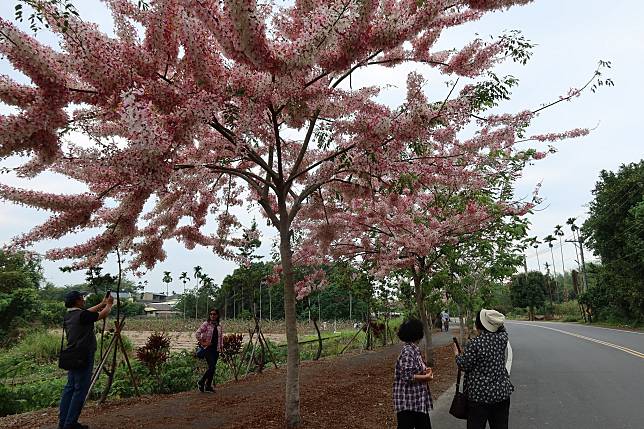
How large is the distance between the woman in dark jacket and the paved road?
239 cm

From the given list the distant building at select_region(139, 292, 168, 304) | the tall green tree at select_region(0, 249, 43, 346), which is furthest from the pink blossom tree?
the distant building at select_region(139, 292, 168, 304)

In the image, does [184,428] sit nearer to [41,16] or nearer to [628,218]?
[41,16]

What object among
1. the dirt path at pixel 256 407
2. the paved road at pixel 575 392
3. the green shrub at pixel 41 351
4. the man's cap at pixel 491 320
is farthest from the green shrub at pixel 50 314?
the man's cap at pixel 491 320

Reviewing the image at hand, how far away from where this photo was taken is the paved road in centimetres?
650

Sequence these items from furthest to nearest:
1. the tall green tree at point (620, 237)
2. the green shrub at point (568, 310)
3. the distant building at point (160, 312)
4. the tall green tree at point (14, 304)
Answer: the distant building at point (160, 312) → the green shrub at point (568, 310) → the tall green tree at point (620, 237) → the tall green tree at point (14, 304)

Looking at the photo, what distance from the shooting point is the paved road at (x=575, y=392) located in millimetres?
6496

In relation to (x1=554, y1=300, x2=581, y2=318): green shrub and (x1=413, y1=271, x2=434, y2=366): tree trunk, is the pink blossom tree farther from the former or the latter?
(x1=554, y1=300, x2=581, y2=318): green shrub

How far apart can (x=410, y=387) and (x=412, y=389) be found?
25 millimetres

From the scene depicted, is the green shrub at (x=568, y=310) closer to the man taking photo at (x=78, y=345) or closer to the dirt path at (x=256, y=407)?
the dirt path at (x=256, y=407)

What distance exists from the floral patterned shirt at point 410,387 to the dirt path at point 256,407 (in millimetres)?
2035

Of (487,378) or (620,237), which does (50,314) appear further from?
(620,237)

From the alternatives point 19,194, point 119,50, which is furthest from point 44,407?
point 119,50

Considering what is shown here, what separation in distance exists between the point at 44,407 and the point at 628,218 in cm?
3380

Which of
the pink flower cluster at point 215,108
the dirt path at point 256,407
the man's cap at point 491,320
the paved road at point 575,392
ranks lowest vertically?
the paved road at point 575,392
